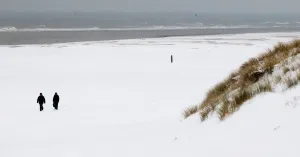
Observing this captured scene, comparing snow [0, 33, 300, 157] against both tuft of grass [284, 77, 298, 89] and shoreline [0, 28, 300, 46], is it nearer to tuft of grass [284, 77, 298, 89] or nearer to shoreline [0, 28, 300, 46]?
tuft of grass [284, 77, 298, 89]

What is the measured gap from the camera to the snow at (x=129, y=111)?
14.2 feet

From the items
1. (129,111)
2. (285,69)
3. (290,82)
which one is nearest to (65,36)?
(129,111)

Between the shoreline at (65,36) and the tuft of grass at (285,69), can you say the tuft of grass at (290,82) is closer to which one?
the tuft of grass at (285,69)

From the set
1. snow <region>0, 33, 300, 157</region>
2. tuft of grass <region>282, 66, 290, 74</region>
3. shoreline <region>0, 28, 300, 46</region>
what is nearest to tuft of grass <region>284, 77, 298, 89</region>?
snow <region>0, 33, 300, 157</region>

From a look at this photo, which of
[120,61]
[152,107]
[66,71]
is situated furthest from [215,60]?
[152,107]

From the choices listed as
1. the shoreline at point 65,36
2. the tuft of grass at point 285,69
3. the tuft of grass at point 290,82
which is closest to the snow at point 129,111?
the tuft of grass at point 290,82

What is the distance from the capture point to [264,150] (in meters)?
3.74

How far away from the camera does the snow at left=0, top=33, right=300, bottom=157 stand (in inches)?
171

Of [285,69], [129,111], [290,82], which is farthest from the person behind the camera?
[129,111]

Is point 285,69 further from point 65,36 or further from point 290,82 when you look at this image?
point 65,36

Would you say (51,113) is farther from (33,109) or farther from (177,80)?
(177,80)

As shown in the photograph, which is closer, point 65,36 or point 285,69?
point 285,69

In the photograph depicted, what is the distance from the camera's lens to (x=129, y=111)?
13320 millimetres

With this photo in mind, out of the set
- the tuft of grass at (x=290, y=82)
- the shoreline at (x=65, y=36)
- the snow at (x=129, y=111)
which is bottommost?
the snow at (x=129, y=111)
